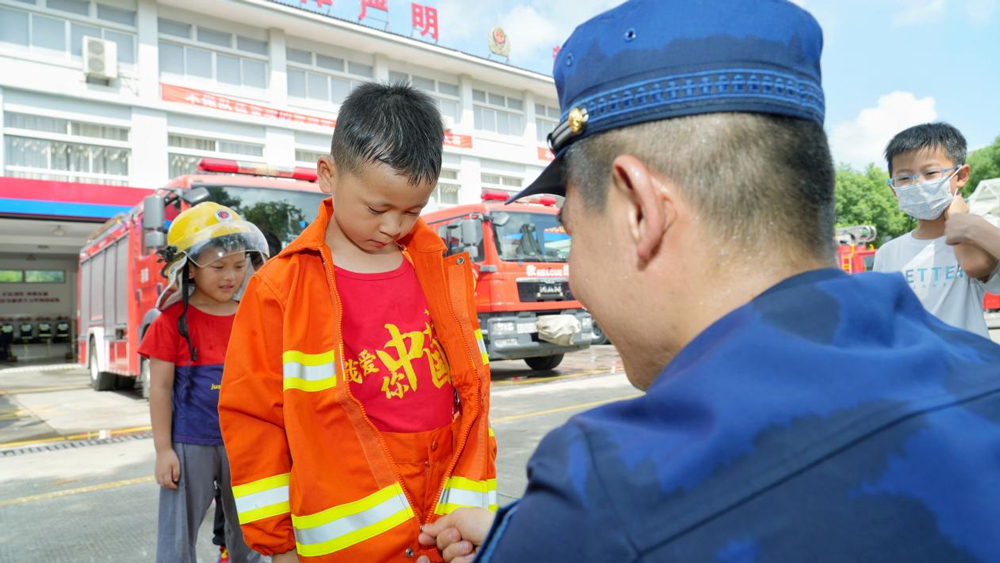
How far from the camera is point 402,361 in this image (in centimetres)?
183

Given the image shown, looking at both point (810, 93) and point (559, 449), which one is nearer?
point (559, 449)

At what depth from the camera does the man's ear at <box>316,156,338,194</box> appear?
1.95 meters

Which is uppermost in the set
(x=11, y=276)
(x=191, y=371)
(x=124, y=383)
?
(x=11, y=276)

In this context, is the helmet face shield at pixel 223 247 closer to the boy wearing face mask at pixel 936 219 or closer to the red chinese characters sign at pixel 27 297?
the boy wearing face mask at pixel 936 219

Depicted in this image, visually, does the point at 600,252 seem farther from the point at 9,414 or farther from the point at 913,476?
the point at 9,414

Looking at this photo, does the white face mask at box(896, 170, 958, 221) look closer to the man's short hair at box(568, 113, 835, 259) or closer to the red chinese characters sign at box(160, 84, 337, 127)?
the man's short hair at box(568, 113, 835, 259)

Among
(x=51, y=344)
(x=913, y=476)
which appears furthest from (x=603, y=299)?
(x=51, y=344)

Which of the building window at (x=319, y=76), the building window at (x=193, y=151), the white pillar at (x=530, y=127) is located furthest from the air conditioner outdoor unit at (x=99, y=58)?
the white pillar at (x=530, y=127)

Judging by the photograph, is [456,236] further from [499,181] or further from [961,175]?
[499,181]

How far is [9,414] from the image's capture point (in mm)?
A: 8281

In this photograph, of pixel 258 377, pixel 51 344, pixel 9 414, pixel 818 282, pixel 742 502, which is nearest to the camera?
pixel 742 502

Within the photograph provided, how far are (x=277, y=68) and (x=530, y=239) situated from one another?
52.4ft

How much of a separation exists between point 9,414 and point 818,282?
996 centimetres

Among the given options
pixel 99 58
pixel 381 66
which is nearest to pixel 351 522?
pixel 99 58
